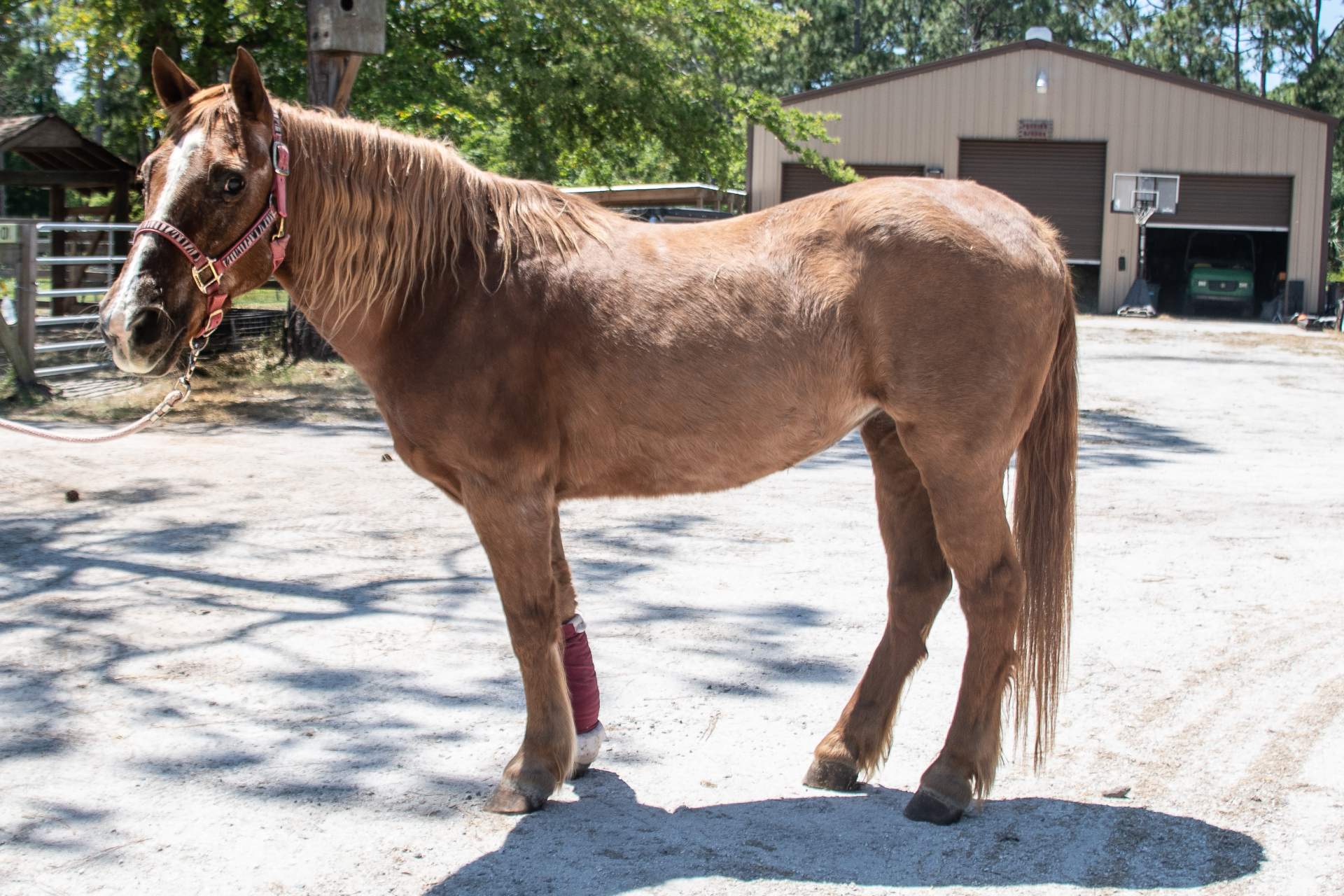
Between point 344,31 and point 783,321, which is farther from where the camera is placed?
point 344,31

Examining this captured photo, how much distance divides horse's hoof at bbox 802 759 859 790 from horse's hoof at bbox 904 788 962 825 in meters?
0.22

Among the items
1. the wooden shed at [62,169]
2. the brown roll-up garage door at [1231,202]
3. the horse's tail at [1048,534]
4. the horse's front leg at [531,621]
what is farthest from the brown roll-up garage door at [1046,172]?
the horse's front leg at [531,621]

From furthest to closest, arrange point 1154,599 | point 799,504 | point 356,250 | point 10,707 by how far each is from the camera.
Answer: point 799,504
point 1154,599
point 10,707
point 356,250

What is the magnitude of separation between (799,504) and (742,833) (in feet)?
14.2

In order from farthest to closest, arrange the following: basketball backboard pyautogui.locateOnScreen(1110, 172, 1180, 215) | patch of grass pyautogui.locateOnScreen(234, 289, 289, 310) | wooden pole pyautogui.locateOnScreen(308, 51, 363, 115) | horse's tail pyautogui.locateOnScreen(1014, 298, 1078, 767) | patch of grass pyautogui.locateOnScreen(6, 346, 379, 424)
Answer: basketball backboard pyautogui.locateOnScreen(1110, 172, 1180, 215) < patch of grass pyautogui.locateOnScreen(234, 289, 289, 310) < wooden pole pyautogui.locateOnScreen(308, 51, 363, 115) < patch of grass pyautogui.locateOnScreen(6, 346, 379, 424) < horse's tail pyautogui.locateOnScreen(1014, 298, 1078, 767)

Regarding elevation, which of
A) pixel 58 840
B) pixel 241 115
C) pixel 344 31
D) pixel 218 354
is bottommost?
pixel 58 840

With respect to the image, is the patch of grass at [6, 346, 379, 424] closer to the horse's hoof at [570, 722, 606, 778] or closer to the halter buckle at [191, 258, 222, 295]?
the horse's hoof at [570, 722, 606, 778]

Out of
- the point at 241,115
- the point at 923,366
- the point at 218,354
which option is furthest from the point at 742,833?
the point at 218,354

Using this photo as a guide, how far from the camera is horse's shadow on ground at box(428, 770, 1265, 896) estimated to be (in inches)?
115

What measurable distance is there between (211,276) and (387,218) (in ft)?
1.74

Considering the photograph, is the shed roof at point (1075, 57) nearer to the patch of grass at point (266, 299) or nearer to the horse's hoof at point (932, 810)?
the patch of grass at point (266, 299)

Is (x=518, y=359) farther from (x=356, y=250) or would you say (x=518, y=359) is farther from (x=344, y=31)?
(x=344, y=31)

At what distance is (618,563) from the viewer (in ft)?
19.5

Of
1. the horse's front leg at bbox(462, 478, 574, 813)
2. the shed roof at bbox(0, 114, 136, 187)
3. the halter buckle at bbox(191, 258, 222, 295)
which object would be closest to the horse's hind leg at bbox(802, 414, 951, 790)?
the horse's front leg at bbox(462, 478, 574, 813)
